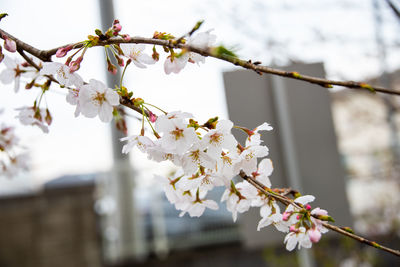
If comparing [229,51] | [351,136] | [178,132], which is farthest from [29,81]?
[351,136]

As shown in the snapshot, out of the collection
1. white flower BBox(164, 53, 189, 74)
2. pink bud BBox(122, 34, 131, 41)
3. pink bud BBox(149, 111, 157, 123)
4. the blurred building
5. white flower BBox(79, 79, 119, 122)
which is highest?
pink bud BBox(122, 34, 131, 41)

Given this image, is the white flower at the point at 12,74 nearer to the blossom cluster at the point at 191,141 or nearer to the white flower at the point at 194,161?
the blossom cluster at the point at 191,141

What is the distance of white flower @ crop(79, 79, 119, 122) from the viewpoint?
2.06 feet

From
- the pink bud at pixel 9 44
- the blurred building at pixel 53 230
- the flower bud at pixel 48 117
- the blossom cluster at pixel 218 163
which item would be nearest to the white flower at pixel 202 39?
the blossom cluster at pixel 218 163

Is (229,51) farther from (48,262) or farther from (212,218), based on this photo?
(212,218)

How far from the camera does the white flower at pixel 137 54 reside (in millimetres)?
686

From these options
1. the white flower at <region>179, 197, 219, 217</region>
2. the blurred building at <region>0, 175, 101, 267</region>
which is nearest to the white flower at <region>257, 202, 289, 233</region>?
the white flower at <region>179, 197, 219, 217</region>

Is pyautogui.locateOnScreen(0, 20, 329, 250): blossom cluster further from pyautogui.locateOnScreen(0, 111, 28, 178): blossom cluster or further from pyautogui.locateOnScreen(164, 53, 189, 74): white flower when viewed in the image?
pyautogui.locateOnScreen(0, 111, 28, 178): blossom cluster

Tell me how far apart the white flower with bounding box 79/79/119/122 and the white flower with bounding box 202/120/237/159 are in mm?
179

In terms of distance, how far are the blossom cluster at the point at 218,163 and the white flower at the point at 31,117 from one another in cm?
31

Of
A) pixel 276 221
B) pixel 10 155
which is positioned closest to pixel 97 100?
pixel 276 221

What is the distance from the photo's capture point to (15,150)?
3.65ft

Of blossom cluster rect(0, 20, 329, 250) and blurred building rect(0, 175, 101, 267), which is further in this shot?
blurred building rect(0, 175, 101, 267)

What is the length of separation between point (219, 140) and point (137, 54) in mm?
246
